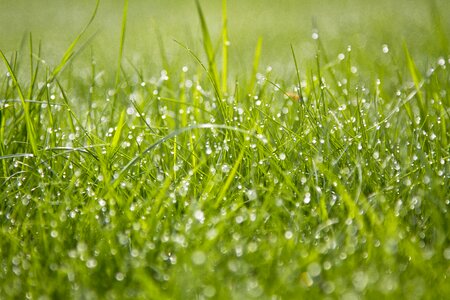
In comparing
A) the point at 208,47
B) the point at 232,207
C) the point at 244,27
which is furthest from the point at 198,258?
the point at 244,27

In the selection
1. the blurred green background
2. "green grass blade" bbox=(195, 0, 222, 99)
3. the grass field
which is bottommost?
the blurred green background

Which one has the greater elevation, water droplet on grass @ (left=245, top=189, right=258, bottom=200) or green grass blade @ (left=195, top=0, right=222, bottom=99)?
green grass blade @ (left=195, top=0, right=222, bottom=99)

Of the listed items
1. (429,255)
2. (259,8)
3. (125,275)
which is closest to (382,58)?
(429,255)

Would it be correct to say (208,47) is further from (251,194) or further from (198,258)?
(198,258)

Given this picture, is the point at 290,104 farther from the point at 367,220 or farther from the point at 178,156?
the point at 367,220

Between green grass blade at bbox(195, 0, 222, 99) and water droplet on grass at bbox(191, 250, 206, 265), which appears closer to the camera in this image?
water droplet on grass at bbox(191, 250, 206, 265)

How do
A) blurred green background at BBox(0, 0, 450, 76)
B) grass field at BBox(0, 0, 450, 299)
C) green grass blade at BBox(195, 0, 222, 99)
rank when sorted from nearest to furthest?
grass field at BBox(0, 0, 450, 299) → green grass blade at BBox(195, 0, 222, 99) → blurred green background at BBox(0, 0, 450, 76)

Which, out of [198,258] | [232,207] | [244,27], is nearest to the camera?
[198,258]

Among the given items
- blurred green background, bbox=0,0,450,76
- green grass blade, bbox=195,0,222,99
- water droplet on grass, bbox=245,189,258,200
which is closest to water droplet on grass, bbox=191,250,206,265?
water droplet on grass, bbox=245,189,258,200

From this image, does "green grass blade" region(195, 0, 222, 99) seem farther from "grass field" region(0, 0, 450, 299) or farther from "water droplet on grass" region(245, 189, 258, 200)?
"water droplet on grass" region(245, 189, 258, 200)
